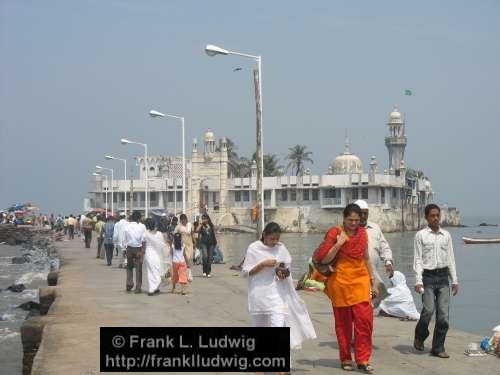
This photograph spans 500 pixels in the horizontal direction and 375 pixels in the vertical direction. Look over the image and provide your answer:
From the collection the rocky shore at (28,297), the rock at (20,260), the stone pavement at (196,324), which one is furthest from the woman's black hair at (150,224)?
the rock at (20,260)

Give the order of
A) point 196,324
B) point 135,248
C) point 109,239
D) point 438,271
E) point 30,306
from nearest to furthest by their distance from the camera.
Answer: point 438,271 < point 196,324 < point 135,248 < point 30,306 < point 109,239

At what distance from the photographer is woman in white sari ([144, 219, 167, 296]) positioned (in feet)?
47.2

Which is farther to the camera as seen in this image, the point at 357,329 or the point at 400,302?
the point at 400,302

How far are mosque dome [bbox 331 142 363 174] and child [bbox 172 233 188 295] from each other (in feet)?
240

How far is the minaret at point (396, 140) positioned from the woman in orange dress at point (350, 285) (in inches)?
3497

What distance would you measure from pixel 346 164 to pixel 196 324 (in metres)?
78.7

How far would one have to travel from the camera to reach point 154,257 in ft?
47.8

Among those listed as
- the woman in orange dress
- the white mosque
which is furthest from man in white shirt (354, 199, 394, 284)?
the white mosque

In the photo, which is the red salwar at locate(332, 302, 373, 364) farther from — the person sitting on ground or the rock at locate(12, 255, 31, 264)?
the rock at locate(12, 255, 31, 264)

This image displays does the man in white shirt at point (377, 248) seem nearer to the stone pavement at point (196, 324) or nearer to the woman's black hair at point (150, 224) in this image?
the stone pavement at point (196, 324)

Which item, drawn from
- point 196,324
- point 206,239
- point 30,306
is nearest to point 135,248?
point 206,239

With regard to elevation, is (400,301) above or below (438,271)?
below

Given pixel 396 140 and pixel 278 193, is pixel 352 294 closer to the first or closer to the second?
pixel 278 193

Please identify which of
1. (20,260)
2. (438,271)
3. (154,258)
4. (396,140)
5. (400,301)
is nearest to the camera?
(438,271)
